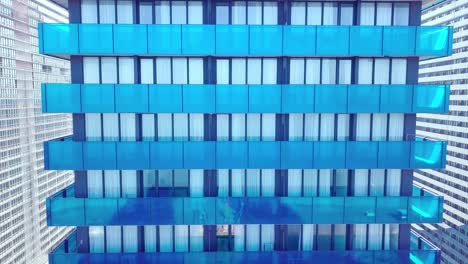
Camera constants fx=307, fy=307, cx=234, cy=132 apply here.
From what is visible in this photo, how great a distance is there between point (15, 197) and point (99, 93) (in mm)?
66528

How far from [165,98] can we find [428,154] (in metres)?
11.9

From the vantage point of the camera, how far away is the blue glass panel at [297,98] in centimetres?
1330

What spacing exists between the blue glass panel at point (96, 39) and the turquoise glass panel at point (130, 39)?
296mm

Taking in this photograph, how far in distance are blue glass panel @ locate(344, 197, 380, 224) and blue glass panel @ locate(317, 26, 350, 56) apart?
663cm

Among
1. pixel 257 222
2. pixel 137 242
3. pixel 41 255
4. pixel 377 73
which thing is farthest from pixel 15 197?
pixel 377 73

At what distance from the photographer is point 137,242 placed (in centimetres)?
1479

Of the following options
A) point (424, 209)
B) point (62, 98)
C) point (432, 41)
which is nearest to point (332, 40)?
point (432, 41)

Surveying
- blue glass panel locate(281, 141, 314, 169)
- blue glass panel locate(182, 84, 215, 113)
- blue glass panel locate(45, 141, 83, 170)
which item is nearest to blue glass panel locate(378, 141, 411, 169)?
blue glass panel locate(281, 141, 314, 169)

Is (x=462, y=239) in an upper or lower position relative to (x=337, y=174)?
lower

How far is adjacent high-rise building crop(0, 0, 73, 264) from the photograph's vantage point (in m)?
61.9

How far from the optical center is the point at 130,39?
12930 mm

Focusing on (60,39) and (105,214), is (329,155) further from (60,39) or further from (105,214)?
(60,39)

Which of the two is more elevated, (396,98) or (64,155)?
(396,98)

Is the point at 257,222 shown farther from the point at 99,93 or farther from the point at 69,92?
the point at 69,92
